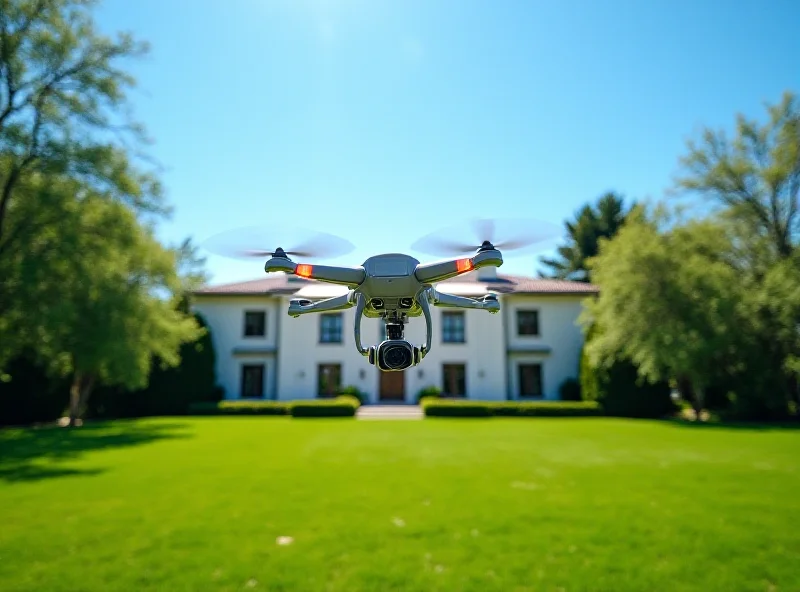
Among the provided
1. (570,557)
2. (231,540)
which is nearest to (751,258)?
(570,557)

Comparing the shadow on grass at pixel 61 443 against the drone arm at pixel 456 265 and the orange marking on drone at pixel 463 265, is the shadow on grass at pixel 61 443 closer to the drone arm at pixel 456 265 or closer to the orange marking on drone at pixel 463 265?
the drone arm at pixel 456 265

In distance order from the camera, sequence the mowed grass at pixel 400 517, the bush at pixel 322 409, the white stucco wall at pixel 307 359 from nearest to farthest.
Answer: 1. the mowed grass at pixel 400 517
2. the bush at pixel 322 409
3. the white stucco wall at pixel 307 359

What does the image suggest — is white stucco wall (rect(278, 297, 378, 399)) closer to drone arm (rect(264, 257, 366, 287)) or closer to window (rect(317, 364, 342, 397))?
window (rect(317, 364, 342, 397))

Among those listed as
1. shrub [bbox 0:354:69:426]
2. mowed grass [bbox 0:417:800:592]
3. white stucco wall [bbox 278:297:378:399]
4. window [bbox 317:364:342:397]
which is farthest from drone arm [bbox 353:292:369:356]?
window [bbox 317:364:342:397]

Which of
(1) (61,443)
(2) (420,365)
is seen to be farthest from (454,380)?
(1) (61,443)

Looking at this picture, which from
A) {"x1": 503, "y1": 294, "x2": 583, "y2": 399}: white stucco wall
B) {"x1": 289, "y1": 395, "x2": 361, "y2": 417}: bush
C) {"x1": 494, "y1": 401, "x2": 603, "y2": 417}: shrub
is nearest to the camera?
{"x1": 289, "y1": 395, "x2": 361, "y2": 417}: bush

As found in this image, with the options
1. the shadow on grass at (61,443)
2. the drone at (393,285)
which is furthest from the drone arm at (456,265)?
the shadow on grass at (61,443)
